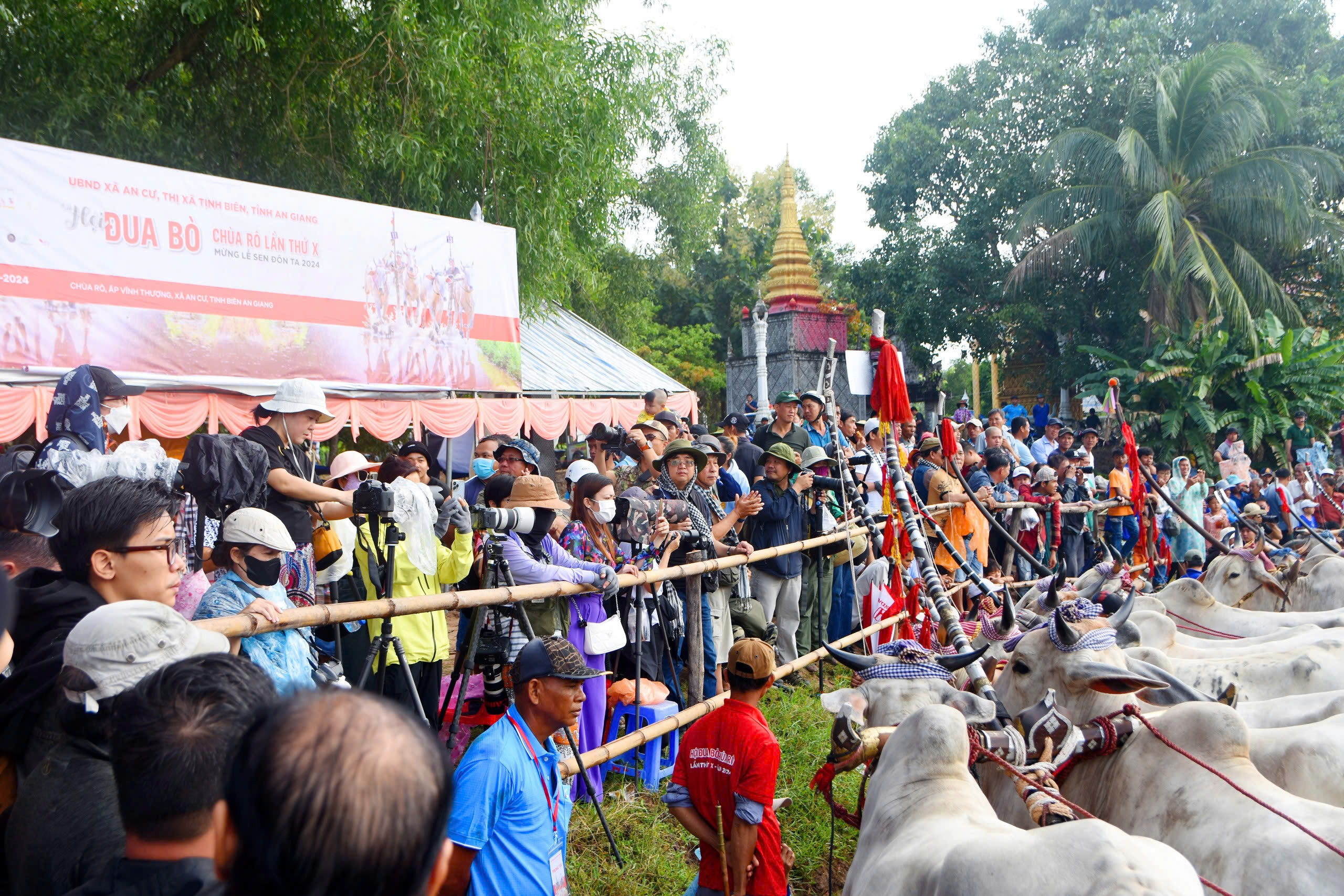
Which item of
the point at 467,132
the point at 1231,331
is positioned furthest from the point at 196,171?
the point at 1231,331

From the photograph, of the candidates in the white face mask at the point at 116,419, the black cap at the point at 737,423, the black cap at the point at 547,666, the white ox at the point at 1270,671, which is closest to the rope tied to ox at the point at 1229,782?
the white ox at the point at 1270,671

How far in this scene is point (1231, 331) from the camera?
20.3 metres

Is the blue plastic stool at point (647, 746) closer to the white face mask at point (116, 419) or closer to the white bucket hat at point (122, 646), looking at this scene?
the white face mask at point (116, 419)

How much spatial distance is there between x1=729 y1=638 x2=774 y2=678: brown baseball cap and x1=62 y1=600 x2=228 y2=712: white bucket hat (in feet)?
6.24

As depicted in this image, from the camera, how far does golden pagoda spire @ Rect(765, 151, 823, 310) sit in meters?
28.8

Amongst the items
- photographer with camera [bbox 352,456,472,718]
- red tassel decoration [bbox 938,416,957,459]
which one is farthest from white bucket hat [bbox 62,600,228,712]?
red tassel decoration [bbox 938,416,957,459]

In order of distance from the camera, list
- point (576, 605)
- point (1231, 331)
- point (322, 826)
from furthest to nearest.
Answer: point (1231, 331) → point (576, 605) → point (322, 826)

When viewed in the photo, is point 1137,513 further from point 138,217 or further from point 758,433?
point 138,217

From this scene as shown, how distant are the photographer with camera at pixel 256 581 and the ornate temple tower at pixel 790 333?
21819mm

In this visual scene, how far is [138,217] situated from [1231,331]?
2077 cm

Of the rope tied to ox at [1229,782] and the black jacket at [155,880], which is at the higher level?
the black jacket at [155,880]

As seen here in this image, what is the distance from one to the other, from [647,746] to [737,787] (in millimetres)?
1980

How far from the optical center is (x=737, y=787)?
3.37 meters

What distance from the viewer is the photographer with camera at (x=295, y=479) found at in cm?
397
